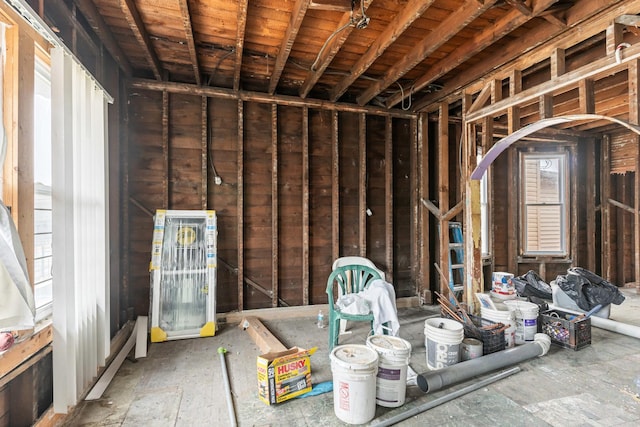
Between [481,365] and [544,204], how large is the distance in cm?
443

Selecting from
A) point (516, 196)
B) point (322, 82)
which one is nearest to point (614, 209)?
point (516, 196)

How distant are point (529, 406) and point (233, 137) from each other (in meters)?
3.79

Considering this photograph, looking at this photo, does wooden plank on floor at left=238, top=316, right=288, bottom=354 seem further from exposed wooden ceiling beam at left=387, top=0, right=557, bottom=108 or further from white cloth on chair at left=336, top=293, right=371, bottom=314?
exposed wooden ceiling beam at left=387, top=0, right=557, bottom=108

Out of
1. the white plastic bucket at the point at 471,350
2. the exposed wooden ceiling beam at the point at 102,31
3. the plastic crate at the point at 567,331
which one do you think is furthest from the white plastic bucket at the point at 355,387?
the exposed wooden ceiling beam at the point at 102,31

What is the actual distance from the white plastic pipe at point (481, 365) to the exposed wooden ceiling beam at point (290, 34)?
9.45ft

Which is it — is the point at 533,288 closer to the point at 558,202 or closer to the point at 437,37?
the point at 558,202

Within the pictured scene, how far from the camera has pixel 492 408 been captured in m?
2.02

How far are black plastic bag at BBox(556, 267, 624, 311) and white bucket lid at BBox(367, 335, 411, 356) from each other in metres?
2.97

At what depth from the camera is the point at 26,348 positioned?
1623 mm

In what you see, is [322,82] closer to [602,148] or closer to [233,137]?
[233,137]

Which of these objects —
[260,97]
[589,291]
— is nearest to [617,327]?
[589,291]

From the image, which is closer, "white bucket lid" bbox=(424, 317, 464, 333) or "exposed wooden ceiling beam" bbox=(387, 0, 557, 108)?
"exposed wooden ceiling beam" bbox=(387, 0, 557, 108)

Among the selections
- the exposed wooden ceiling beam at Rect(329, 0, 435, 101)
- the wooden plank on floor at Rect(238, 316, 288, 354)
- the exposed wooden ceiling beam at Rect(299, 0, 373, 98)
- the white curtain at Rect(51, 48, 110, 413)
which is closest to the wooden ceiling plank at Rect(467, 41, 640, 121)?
the exposed wooden ceiling beam at Rect(329, 0, 435, 101)

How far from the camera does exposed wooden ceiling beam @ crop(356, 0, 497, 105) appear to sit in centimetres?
231
